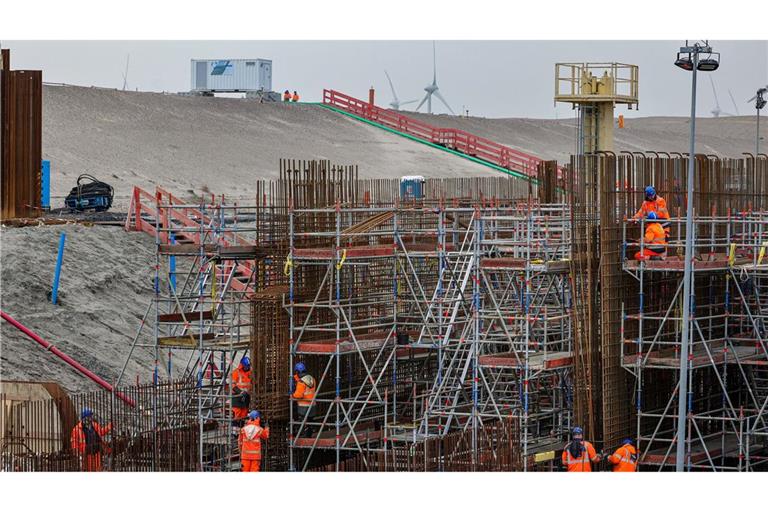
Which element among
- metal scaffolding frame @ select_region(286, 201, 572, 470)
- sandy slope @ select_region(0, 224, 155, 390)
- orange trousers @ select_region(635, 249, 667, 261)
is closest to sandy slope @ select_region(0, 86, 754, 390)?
sandy slope @ select_region(0, 224, 155, 390)

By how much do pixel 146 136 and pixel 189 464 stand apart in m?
45.3

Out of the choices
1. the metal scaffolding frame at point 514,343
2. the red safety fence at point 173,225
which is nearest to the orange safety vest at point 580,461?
the metal scaffolding frame at point 514,343

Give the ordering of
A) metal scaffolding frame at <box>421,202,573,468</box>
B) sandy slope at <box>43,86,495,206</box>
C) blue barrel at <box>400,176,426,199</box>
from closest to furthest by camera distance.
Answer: metal scaffolding frame at <box>421,202,573,468</box>
blue barrel at <box>400,176,426,199</box>
sandy slope at <box>43,86,495,206</box>

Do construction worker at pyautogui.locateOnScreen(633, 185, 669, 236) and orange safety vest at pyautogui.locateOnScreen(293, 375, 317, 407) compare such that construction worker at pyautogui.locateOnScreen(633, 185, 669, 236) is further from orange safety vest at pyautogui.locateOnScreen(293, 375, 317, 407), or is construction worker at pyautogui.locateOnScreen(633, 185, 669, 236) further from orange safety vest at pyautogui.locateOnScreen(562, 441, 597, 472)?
orange safety vest at pyautogui.locateOnScreen(293, 375, 317, 407)

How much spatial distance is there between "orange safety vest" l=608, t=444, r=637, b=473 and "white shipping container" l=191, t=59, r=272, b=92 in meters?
59.7

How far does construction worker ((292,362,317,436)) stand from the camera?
2811 cm

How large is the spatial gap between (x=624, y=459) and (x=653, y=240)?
166 inches

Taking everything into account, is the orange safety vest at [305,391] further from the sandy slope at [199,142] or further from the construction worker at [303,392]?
the sandy slope at [199,142]

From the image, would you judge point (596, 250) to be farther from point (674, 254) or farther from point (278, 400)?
point (278, 400)

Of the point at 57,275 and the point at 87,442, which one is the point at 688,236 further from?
the point at 57,275

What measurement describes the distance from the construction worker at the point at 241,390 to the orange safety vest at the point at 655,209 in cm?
841

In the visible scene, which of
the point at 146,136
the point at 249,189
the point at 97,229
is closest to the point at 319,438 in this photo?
the point at 97,229

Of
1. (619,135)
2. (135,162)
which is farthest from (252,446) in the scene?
(619,135)

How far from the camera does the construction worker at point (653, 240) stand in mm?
27141
